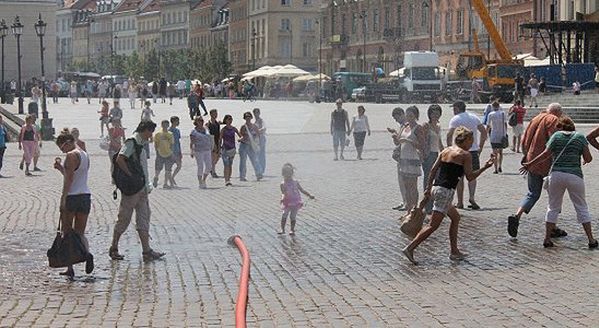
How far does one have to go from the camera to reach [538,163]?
52.4 feet

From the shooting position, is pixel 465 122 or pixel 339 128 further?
pixel 339 128

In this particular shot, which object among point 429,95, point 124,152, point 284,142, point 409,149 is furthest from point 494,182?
point 429,95

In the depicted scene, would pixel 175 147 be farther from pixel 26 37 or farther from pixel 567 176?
pixel 26 37

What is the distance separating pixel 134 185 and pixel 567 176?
476 cm

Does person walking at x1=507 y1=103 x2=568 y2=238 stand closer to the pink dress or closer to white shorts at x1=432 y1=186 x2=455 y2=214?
white shorts at x1=432 y1=186 x2=455 y2=214

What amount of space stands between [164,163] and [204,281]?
13743 millimetres

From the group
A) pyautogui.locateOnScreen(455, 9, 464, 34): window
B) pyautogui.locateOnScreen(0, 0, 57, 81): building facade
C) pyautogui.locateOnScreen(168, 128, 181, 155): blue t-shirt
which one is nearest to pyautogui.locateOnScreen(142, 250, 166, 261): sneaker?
pyautogui.locateOnScreen(168, 128, 181, 155): blue t-shirt

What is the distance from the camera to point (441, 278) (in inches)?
507

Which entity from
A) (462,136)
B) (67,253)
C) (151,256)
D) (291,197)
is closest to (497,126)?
(291,197)

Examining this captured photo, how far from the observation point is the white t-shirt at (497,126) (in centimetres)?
2819

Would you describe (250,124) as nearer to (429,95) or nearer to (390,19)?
(429,95)

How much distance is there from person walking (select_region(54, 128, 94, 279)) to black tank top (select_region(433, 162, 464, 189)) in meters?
3.63

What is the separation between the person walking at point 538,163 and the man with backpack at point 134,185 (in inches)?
169

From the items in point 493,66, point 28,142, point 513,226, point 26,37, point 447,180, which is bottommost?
point 513,226
